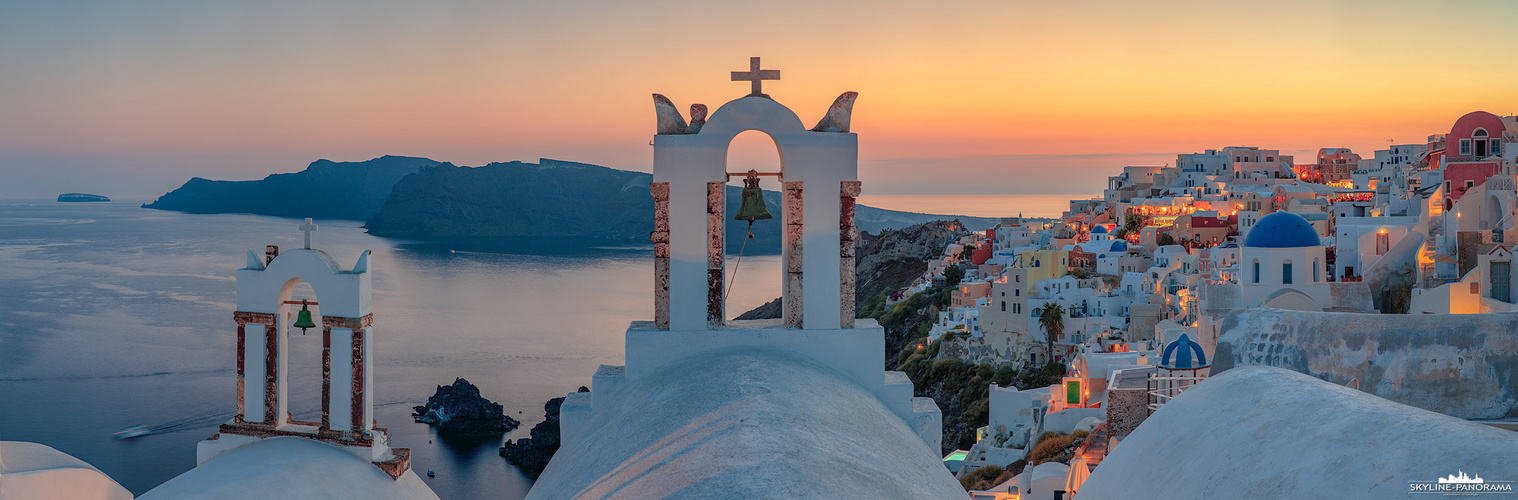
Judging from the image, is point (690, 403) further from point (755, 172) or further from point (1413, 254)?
point (1413, 254)

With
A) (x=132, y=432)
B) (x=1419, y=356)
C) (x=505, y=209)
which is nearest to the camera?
(x=1419, y=356)

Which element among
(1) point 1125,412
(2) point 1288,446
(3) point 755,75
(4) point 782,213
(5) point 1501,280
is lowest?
(1) point 1125,412

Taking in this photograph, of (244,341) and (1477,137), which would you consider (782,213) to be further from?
(1477,137)

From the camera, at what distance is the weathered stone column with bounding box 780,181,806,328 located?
662 centimetres

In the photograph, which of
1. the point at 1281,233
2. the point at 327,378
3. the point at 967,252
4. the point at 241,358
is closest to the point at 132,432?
the point at 1281,233

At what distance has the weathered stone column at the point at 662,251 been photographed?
21.7ft

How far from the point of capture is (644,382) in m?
6.26

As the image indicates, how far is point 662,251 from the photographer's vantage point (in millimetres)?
6730

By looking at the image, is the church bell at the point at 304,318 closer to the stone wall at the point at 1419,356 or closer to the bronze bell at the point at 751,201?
the bronze bell at the point at 751,201

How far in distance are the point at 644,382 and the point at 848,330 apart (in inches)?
48.7

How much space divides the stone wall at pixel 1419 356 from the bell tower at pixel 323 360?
7.26m

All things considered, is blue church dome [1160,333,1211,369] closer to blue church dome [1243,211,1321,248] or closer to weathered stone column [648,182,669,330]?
weathered stone column [648,182,669,330]

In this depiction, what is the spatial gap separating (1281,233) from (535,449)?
21490mm

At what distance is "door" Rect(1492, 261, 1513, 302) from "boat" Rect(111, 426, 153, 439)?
1362 inches
